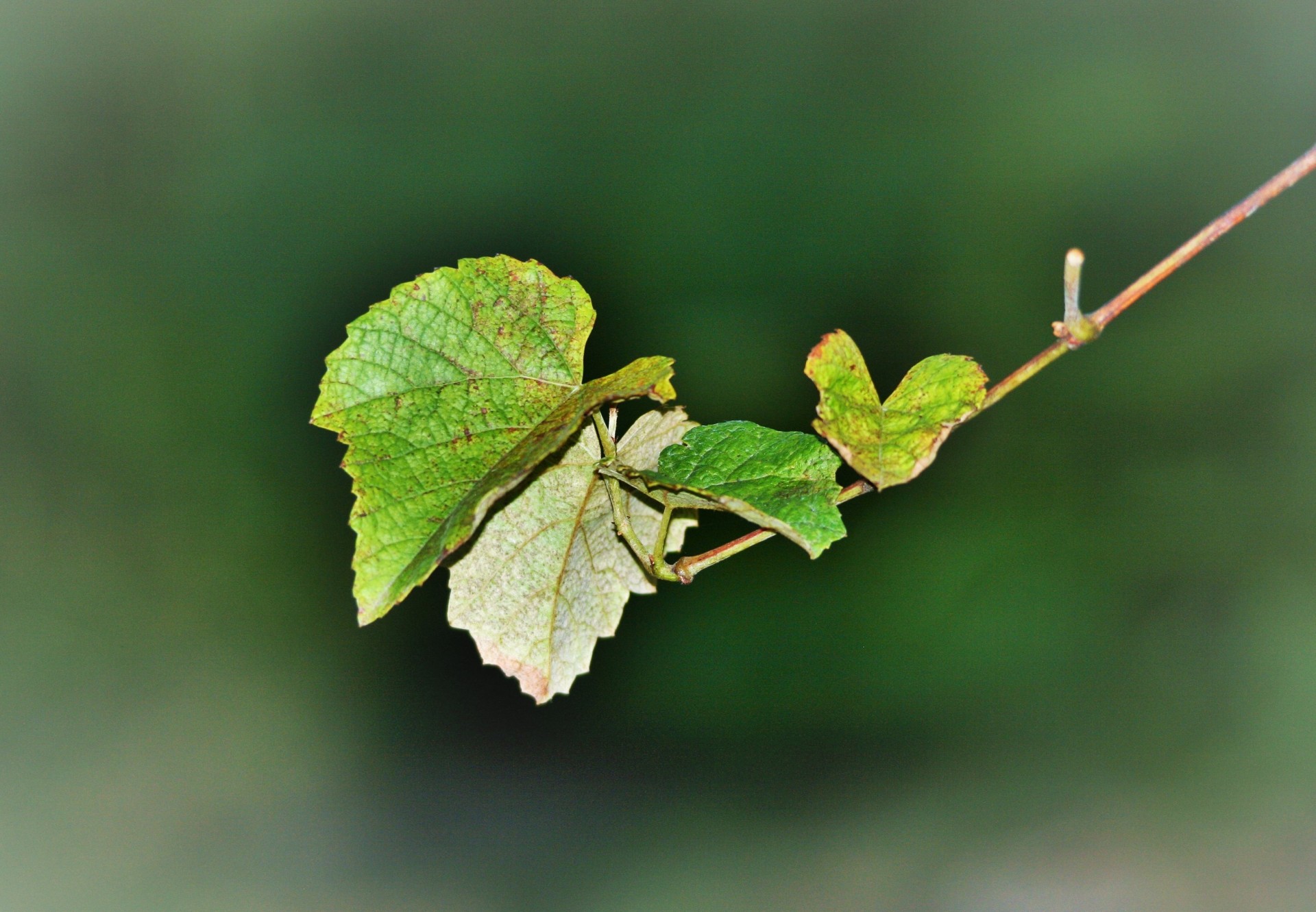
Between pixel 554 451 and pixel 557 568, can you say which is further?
pixel 557 568

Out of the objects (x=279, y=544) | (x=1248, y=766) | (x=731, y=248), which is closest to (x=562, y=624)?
(x=731, y=248)

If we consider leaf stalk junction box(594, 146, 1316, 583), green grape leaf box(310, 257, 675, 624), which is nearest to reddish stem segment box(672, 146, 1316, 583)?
leaf stalk junction box(594, 146, 1316, 583)

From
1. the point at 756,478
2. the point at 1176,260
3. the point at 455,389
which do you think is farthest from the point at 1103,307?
the point at 455,389

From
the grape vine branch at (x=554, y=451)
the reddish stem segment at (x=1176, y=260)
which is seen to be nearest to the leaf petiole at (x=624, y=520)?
the grape vine branch at (x=554, y=451)

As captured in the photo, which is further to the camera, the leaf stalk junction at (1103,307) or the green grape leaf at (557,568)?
the green grape leaf at (557,568)

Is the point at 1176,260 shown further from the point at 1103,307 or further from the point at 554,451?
the point at 554,451

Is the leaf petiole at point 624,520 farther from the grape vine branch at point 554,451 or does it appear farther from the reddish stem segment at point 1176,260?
the reddish stem segment at point 1176,260
